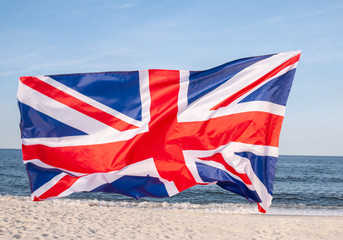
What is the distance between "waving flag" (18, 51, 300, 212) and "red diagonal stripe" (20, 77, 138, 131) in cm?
1

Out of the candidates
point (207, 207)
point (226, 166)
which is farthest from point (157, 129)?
point (207, 207)

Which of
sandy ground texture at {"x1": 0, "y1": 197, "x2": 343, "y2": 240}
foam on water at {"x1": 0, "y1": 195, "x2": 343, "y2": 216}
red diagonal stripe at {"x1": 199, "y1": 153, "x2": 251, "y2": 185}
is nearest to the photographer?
red diagonal stripe at {"x1": 199, "y1": 153, "x2": 251, "y2": 185}

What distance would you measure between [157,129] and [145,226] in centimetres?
788

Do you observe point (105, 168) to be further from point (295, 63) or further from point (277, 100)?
point (295, 63)

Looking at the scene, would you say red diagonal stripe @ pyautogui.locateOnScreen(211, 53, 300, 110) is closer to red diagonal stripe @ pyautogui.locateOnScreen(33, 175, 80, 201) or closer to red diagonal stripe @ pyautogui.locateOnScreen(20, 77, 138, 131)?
red diagonal stripe @ pyautogui.locateOnScreen(20, 77, 138, 131)

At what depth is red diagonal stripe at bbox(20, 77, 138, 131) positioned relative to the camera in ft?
12.8

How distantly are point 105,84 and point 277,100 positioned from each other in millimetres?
2092

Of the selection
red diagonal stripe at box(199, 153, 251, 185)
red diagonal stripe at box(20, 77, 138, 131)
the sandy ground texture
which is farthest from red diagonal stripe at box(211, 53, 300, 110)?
the sandy ground texture

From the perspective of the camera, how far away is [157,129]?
165 inches

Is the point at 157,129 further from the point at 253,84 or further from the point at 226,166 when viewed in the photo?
the point at 253,84

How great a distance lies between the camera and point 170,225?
11594mm

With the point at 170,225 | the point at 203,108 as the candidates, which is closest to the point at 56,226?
the point at 170,225

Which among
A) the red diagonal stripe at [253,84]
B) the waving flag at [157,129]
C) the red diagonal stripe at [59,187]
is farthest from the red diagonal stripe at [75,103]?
the red diagonal stripe at [253,84]

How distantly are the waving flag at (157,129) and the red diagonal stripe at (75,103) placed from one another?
11mm
